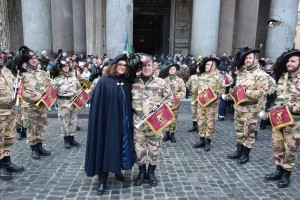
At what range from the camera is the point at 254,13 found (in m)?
18.6

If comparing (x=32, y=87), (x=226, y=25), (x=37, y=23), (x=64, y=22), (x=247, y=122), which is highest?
(x=226, y=25)

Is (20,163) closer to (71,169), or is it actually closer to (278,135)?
(71,169)

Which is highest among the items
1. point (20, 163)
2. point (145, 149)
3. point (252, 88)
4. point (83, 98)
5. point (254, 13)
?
point (254, 13)

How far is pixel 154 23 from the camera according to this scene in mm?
28578

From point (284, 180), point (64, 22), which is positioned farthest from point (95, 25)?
point (284, 180)

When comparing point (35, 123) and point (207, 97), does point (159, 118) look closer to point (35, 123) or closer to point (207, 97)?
point (207, 97)

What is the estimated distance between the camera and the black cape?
4.50 metres

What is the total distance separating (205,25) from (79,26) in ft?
34.3

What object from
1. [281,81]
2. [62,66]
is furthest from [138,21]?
[281,81]

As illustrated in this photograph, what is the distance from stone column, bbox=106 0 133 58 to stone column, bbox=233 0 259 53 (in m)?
10.1

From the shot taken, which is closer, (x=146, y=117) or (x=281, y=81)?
(x=146, y=117)

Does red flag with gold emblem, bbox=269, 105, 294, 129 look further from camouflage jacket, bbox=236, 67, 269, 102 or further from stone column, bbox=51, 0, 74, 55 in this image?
stone column, bbox=51, 0, 74, 55

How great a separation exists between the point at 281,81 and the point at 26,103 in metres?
5.38

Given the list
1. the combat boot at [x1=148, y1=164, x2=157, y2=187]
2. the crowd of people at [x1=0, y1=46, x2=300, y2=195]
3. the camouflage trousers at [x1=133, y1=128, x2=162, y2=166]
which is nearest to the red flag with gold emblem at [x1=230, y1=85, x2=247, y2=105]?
the crowd of people at [x1=0, y1=46, x2=300, y2=195]
